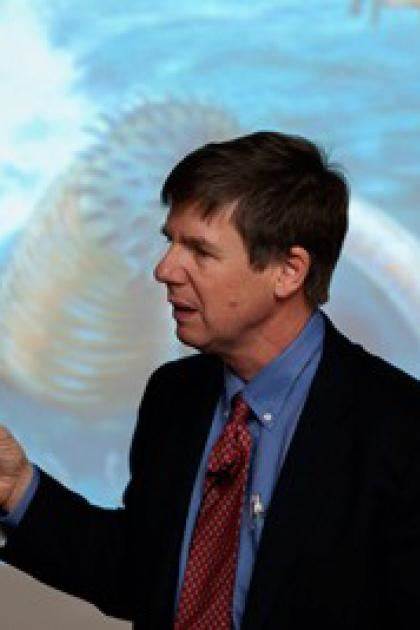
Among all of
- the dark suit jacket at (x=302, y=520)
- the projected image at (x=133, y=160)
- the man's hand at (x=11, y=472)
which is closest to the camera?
the dark suit jacket at (x=302, y=520)

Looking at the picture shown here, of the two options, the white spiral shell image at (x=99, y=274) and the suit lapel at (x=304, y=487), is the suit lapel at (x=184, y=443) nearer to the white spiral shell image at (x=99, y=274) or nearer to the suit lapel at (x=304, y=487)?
the suit lapel at (x=304, y=487)

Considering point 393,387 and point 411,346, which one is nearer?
point 393,387

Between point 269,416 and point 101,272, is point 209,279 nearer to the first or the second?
point 269,416

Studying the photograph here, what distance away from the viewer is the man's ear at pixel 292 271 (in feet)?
4.66

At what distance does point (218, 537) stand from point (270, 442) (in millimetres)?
107

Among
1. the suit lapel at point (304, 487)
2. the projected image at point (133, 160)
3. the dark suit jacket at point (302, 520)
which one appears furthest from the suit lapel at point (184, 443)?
the projected image at point (133, 160)

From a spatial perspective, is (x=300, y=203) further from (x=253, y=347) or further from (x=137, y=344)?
(x=137, y=344)

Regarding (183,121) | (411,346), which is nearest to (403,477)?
(411,346)

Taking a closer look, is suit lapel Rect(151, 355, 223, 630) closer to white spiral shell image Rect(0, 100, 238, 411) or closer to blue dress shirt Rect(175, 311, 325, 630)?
blue dress shirt Rect(175, 311, 325, 630)

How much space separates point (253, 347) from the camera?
4.68 ft

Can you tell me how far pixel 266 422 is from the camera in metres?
1.43

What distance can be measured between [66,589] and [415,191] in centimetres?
121

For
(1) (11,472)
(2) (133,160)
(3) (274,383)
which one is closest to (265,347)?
(3) (274,383)

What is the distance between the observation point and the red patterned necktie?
4.54 ft
